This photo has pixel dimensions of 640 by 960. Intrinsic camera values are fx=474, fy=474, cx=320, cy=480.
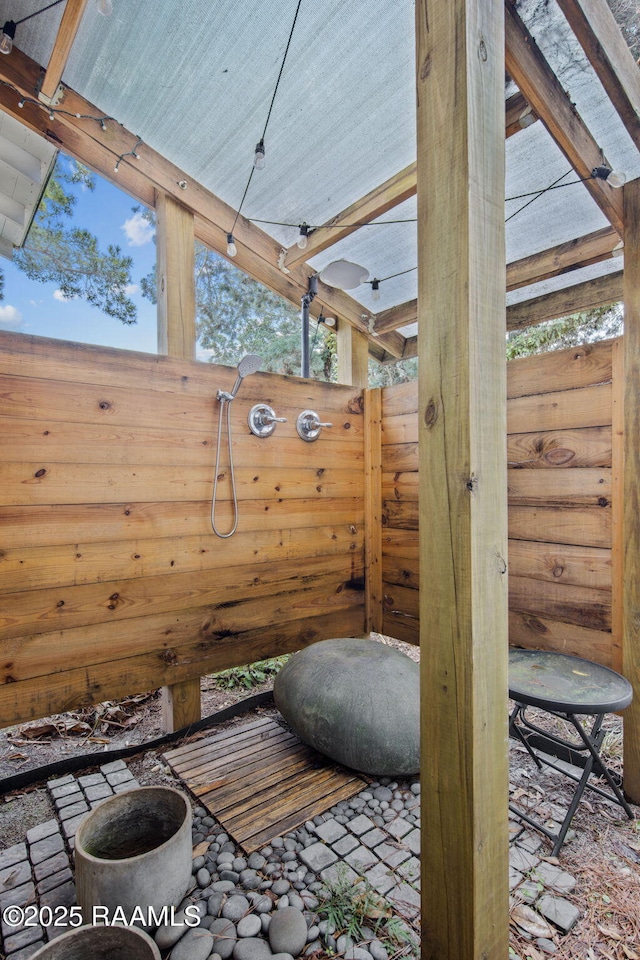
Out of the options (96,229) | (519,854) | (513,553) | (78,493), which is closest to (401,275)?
(513,553)

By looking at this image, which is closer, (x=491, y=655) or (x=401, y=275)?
(x=491, y=655)

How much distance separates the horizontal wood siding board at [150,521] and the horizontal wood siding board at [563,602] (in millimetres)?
1061

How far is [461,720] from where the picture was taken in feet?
2.71

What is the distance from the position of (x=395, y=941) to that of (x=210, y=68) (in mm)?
2800

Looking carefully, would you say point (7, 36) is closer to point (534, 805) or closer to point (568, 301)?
point (568, 301)

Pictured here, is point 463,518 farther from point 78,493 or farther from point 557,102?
point 78,493

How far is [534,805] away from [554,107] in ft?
7.68

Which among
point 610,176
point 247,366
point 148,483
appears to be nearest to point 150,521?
point 148,483

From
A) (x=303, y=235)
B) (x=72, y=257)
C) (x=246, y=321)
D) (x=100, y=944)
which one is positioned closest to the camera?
(x=100, y=944)

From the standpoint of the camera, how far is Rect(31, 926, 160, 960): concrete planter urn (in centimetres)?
103

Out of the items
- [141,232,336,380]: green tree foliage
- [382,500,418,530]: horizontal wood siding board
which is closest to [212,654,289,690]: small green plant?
[382,500,418,530]: horizontal wood siding board

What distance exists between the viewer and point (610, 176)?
5.48 feet

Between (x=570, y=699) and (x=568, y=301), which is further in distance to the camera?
(x=568, y=301)

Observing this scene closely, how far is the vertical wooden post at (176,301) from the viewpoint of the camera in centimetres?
224
